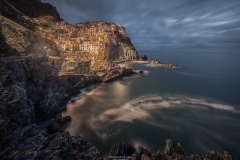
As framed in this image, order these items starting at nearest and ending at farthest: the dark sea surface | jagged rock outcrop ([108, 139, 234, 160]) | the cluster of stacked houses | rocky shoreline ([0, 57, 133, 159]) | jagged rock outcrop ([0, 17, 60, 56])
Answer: rocky shoreline ([0, 57, 133, 159]), jagged rock outcrop ([108, 139, 234, 160]), the dark sea surface, jagged rock outcrop ([0, 17, 60, 56]), the cluster of stacked houses

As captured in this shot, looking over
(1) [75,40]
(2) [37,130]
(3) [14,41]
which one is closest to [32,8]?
(1) [75,40]

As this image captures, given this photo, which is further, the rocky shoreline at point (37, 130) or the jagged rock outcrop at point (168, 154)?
the jagged rock outcrop at point (168, 154)

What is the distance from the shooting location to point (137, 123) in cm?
2052

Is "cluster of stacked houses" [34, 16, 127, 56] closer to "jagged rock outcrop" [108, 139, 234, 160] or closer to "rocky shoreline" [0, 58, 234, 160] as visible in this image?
"rocky shoreline" [0, 58, 234, 160]

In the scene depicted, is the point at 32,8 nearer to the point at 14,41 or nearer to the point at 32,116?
the point at 14,41

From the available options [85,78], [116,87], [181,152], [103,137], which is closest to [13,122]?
[103,137]

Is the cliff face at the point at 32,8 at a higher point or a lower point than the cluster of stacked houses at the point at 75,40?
higher

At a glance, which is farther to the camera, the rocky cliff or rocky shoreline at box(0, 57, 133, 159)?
the rocky cliff

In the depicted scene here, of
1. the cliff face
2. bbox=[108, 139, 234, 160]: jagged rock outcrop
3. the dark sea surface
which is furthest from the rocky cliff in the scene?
the cliff face

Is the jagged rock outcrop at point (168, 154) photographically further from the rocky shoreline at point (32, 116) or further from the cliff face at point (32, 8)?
the cliff face at point (32, 8)

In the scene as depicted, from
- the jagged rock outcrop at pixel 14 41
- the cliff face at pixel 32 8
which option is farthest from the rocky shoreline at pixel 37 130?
the cliff face at pixel 32 8

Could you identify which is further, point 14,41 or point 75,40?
point 75,40

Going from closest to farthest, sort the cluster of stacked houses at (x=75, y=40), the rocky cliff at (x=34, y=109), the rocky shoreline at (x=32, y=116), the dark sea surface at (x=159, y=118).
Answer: the rocky shoreline at (x=32, y=116) < the rocky cliff at (x=34, y=109) < the dark sea surface at (x=159, y=118) < the cluster of stacked houses at (x=75, y=40)

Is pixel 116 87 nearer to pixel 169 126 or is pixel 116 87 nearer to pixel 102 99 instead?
pixel 102 99
